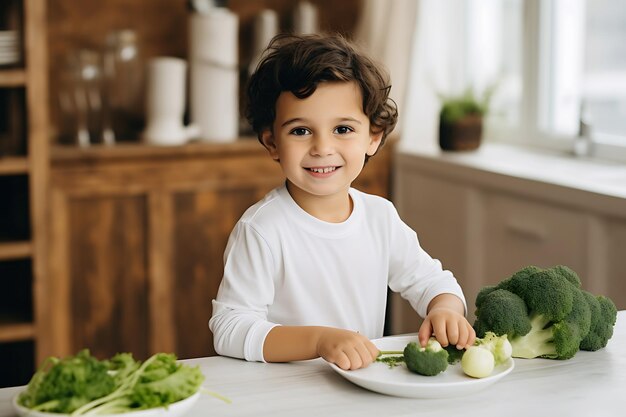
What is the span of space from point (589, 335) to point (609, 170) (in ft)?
5.30

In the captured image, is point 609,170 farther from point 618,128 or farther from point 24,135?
point 24,135

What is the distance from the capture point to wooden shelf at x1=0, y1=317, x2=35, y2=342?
3148mm

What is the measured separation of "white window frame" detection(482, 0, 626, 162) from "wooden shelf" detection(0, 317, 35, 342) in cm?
188

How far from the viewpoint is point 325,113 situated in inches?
61.4

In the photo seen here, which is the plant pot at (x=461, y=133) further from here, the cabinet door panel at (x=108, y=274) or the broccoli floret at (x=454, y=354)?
the broccoli floret at (x=454, y=354)

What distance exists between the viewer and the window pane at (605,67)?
3.14 meters

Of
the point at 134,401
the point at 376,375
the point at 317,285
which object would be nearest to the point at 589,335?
the point at 376,375

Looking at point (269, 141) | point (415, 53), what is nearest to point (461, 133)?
point (415, 53)

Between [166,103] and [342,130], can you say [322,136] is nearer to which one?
[342,130]

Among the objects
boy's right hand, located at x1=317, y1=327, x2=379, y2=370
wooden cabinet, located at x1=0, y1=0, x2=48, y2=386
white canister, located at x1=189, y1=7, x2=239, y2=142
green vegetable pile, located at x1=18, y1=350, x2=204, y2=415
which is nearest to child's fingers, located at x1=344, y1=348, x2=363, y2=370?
boy's right hand, located at x1=317, y1=327, x2=379, y2=370

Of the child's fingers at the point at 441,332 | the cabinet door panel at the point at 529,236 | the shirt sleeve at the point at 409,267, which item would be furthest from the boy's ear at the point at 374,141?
the cabinet door panel at the point at 529,236

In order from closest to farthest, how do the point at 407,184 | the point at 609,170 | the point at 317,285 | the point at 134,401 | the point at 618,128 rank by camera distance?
the point at 134,401, the point at 317,285, the point at 609,170, the point at 618,128, the point at 407,184

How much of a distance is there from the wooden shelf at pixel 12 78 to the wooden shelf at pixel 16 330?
2.59ft

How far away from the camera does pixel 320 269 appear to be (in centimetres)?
170
